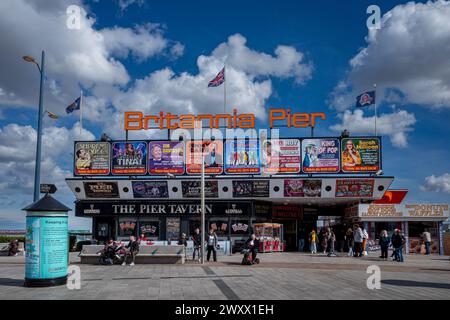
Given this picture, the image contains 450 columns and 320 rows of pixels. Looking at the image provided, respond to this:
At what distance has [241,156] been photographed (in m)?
35.6

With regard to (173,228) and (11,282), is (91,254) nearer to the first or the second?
(11,282)

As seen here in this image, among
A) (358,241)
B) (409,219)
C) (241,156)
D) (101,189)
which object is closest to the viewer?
(358,241)

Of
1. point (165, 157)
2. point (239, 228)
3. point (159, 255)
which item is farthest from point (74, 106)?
point (159, 255)

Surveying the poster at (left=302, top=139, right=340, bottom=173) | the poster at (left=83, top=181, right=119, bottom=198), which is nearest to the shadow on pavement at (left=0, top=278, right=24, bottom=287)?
the poster at (left=83, top=181, right=119, bottom=198)

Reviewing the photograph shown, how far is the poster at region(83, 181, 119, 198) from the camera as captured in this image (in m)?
36.4

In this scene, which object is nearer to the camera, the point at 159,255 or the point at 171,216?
the point at 159,255

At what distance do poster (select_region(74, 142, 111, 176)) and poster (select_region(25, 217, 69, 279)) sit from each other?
75.4 feet

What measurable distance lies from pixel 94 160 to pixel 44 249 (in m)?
23.8

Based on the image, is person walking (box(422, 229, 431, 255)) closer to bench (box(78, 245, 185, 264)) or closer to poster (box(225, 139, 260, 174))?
poster (box(225, 139, 260, 174))

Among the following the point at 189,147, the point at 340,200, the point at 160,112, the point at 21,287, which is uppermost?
the point at 160,112
